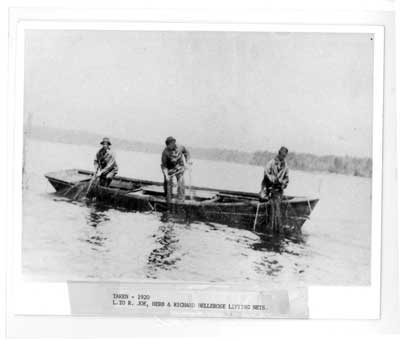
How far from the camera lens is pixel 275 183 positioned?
1794 mm

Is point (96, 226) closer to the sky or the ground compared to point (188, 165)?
closer to the ground

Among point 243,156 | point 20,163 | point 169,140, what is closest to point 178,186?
point 169,140

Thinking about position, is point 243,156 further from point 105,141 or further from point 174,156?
point 105,141

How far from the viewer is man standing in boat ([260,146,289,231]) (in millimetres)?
1787

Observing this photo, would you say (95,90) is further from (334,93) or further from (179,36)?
(334,93)

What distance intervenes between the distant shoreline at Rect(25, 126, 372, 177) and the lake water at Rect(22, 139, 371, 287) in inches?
1.1

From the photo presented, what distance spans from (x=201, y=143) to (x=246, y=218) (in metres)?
0.39

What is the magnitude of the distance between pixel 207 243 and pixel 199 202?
18 centimetres

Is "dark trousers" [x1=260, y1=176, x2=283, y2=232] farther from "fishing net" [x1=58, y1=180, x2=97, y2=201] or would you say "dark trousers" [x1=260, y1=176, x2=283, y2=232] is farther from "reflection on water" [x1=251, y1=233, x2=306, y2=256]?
"fishing net" [x1=58, y1=180, x2=97, y2=201]

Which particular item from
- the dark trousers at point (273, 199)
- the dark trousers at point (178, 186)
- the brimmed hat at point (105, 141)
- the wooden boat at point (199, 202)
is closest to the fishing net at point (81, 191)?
the wooden boat at point (199, 202)

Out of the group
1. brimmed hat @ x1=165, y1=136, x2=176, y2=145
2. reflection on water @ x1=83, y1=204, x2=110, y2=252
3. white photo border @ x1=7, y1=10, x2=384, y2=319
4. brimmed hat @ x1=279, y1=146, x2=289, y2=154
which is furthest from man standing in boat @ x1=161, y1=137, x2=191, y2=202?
white photo border @ x1=7, y1=10, x2=384, y2=319

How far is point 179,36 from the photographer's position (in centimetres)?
179

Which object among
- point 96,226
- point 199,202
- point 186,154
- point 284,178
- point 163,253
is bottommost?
point 163,253

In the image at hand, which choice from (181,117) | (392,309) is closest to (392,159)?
(392,309)
